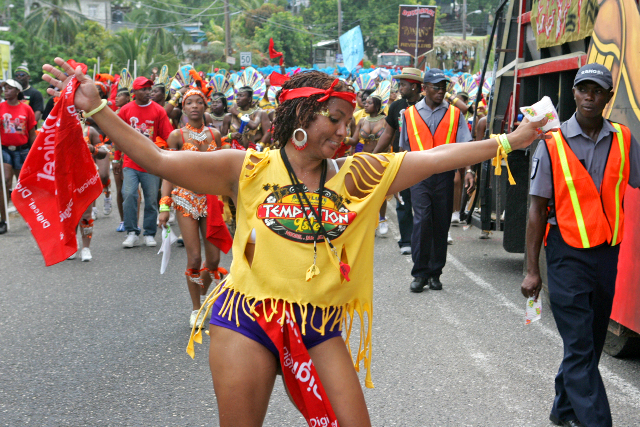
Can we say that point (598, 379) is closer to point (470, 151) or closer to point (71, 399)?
point (470, 151)

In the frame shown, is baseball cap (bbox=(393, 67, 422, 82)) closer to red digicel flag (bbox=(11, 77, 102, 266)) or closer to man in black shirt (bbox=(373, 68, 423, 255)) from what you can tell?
man in black shirt (bbox=(373, 68, 423, 255))

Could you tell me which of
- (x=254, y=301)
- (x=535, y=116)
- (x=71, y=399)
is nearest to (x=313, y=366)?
(x=254, y=301)

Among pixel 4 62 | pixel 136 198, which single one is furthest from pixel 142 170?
pixel 4 62

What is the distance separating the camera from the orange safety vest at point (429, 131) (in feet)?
24.1

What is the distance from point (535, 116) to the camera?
9.55ft

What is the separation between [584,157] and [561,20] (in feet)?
8.71

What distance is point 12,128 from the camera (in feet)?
37.4

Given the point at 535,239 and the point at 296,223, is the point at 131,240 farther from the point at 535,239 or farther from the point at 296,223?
the point at 296,223

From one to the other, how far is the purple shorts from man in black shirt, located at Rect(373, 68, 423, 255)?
612 cm

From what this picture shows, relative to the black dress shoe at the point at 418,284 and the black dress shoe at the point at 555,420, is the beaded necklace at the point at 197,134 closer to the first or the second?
the black dress shoe at the point at 418,284

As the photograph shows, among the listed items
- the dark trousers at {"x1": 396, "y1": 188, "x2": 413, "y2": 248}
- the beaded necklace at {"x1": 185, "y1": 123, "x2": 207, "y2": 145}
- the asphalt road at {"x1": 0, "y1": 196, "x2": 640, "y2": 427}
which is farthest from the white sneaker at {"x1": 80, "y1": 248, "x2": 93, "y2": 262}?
the dark trousers at {"x1": 396, "y1": 188, "x2": 413, "y2": 248}

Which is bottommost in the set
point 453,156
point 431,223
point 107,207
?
point 107,207

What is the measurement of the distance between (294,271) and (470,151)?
2.81 ft

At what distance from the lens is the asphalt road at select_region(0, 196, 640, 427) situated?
→ 14.1 feet
